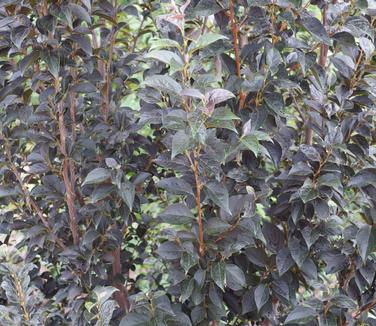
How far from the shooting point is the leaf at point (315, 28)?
61.4 inches

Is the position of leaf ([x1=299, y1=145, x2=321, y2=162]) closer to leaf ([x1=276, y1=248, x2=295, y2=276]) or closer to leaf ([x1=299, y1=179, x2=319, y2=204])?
leaf ([x1=299, y1=179, x2=319, y2=204])

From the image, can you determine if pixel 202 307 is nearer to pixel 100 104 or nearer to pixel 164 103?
pixel 164 103

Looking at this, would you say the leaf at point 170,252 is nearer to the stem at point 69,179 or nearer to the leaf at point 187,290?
the leaf at point 187,290

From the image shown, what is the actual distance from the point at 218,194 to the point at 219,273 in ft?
0.89

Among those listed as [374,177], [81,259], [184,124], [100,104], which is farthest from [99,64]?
[374,177]

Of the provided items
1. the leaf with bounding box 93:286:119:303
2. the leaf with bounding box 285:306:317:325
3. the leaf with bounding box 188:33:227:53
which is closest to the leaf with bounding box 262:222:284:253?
the leaf with bounding box 285:306:317:325

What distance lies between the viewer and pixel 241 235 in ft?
5.46

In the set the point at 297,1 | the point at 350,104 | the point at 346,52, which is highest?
the point at 297,1

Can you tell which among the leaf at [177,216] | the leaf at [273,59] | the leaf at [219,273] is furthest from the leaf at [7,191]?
the leaf at [273,59]

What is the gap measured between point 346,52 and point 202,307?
3.13 feet

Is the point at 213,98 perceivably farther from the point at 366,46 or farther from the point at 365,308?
the point at 365,308

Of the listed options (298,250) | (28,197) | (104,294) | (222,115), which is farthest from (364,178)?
(28,197)

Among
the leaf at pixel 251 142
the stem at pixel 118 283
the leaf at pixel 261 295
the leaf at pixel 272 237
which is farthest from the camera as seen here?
the stem at pixel 118 283

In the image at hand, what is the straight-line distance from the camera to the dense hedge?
5.15 ft
